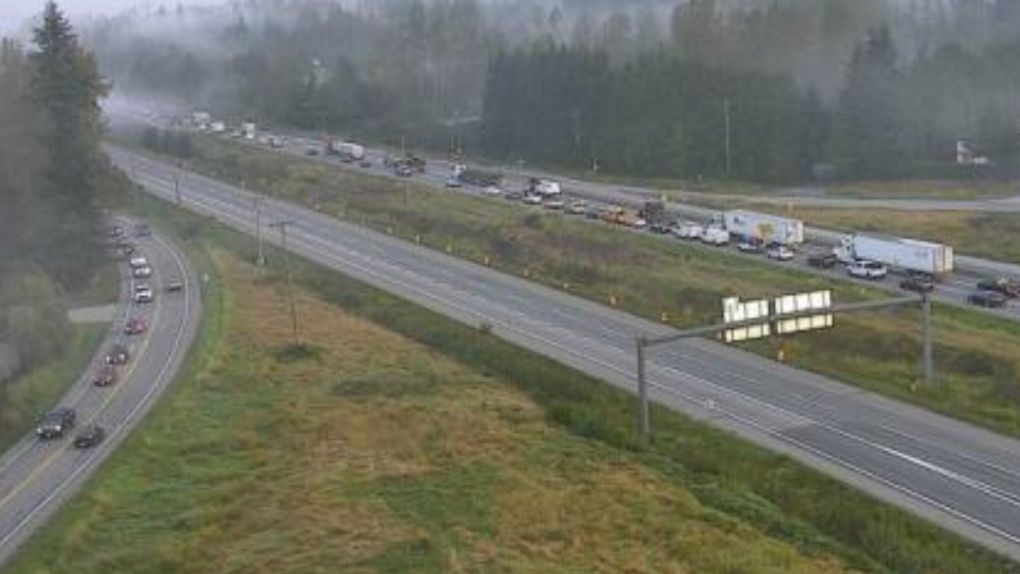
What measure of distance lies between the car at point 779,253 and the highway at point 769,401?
15801 mm

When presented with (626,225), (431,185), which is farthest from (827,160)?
(431,185)

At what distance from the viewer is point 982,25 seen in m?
185

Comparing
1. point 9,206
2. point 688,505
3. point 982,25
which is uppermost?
point 982,25

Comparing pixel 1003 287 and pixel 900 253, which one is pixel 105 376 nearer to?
pixel 900 253

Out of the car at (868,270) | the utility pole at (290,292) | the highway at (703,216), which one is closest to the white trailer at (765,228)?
the highway at (703,216)

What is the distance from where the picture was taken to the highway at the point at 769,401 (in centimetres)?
4875

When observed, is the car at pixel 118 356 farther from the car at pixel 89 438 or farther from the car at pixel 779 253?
the car at pixel 779 253

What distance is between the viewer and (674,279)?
89188 mm

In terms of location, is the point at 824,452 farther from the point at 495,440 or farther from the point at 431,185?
the point at 431,185

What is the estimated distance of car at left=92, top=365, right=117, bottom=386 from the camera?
7044 centimetres

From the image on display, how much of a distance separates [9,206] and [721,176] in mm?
69110

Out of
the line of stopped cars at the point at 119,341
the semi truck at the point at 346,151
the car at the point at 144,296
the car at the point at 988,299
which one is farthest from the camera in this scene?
the semi truck at the point at 346,151

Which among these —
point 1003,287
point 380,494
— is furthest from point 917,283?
point 380,494

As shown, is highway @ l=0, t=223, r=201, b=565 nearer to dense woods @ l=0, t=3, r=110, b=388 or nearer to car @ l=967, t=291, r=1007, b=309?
dense woods @ l=0, t=3, r=110, b=388
